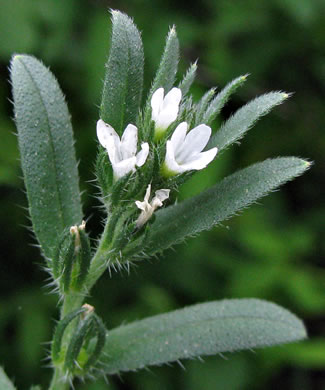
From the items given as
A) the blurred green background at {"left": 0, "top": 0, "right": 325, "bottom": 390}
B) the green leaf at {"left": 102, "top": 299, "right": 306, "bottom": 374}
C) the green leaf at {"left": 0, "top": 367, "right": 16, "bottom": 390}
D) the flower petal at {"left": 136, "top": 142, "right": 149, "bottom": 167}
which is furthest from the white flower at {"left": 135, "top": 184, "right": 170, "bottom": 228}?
the blurred green background at {"left": 0, "top": 0, "right": 325, "bottom": 390}

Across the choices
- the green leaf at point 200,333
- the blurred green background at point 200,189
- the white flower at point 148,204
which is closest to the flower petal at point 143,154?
the white flower at point 148,204

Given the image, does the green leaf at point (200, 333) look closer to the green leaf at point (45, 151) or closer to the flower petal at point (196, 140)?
the green leaf at point (45, 151)

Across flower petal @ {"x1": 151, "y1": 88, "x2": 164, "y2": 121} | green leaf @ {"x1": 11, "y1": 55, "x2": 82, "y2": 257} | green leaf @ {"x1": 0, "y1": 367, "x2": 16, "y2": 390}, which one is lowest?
green leaf @ {"x1": 0, "y1": 367, "x2": 16, "y2": 390}

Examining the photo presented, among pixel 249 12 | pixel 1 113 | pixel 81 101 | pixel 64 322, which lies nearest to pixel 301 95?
pixel 249 12

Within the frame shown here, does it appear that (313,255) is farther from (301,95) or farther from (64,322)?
(64,322)

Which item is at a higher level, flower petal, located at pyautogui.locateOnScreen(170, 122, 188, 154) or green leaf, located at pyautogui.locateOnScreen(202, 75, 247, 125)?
green leaf, located at pyautogui.locateOnScreen(202, 75, 247, 125)

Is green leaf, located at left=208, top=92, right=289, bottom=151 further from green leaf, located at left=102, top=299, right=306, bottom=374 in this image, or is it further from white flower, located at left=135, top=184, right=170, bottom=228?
green leaf, located at left=102, top=299, right=306, bottom=374

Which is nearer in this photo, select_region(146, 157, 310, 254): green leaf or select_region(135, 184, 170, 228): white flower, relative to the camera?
select_region(135, 184, 170, 228): white flower

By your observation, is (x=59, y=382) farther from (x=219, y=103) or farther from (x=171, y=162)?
(x=219, y=103)
